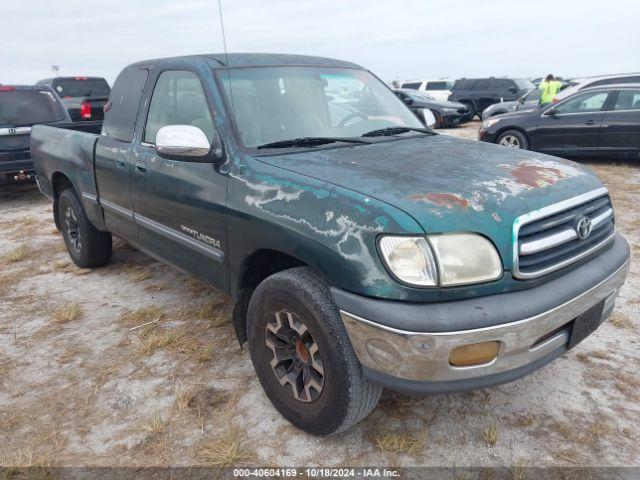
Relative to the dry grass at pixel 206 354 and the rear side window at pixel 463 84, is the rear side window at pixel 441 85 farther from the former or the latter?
the dry grass at pixel 206 354

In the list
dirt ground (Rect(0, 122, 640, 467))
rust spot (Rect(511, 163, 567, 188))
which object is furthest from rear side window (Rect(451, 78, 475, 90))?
rust spot (Rect(511, 163, 567, 188))

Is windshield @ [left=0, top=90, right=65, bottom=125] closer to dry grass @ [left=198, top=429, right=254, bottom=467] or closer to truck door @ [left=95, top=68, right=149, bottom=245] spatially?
truck door @ [left=95, top=68, right=149, bottom=245]

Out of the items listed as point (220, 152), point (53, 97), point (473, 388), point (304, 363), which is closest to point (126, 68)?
point (220, 152)

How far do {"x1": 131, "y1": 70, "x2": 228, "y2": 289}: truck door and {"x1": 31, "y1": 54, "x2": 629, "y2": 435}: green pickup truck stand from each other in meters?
0.01

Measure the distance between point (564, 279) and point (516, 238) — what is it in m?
0.38

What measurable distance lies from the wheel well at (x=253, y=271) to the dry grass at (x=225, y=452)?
0.58 meters

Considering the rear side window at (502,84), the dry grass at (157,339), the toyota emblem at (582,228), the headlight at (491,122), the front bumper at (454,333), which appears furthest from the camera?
the rear side window at (502,84)

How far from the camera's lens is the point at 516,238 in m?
2.04

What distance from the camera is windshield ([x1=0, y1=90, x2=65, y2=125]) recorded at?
285 inches

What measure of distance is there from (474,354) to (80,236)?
3961 mm

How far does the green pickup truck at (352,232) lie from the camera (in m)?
1.97

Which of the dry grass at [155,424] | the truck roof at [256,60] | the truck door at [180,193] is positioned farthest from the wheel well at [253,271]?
the truck roof at [256,60]

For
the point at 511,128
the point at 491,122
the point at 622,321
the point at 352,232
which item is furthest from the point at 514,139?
the point at 352,232

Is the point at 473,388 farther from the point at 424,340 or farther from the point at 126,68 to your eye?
the point at 126,68
